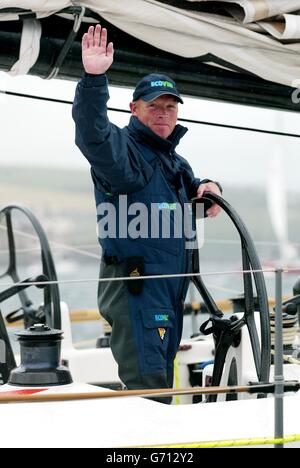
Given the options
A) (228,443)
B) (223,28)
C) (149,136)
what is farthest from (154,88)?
(228,443)

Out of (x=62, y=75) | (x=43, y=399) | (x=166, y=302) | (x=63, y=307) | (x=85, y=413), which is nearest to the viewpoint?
(x=43, y=399)

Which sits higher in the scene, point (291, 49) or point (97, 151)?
Result: point (291, 49)

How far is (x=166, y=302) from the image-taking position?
3055mm

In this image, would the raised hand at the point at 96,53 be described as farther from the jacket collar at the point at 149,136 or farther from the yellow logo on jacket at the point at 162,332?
the yellow logo on jacket at the point at 162,332

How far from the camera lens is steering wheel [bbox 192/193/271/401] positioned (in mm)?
2901

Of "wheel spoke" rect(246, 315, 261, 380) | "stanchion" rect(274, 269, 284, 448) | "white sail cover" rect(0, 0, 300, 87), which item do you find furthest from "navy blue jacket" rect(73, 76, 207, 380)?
"stanchion" rect(274, 269, 284, 448)

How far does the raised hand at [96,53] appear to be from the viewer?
9.18 ft

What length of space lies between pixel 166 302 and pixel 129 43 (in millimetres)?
1087

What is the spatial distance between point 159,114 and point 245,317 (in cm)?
73

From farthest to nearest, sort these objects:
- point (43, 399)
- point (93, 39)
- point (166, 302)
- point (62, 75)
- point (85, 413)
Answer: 1. point (62, 75)
2. point (166, 302)
3. point (93, 39)
4. point (85, 413)
5. point (43, 399)

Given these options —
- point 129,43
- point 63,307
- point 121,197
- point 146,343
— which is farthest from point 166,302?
point 63,307

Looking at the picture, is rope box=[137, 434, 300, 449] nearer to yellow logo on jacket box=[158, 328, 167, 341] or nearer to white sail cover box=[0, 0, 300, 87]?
yellow logo on jacket box=[158, 328, 167, 341]

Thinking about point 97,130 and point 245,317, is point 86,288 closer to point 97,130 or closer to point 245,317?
point 245,317

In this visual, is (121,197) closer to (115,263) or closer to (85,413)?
(115,263)
